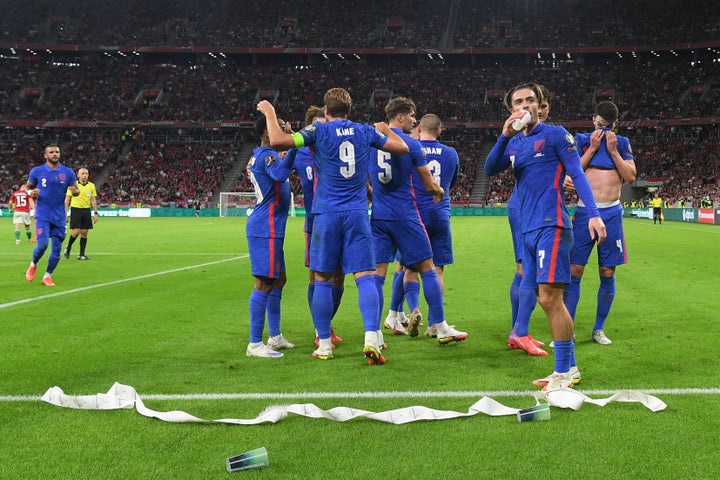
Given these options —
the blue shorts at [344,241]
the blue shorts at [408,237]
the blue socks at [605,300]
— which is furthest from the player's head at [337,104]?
the blue socks at [605,300]

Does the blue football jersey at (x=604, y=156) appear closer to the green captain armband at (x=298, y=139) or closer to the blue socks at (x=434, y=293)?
the blue socks at (x=434, y=293)

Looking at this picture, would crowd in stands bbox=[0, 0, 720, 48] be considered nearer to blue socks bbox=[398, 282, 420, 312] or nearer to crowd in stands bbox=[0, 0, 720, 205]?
crowd in stands bbox=[0, 0, 720, 205]

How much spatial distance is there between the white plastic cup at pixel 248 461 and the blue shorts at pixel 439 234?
14.9 feet

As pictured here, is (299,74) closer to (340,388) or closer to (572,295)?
(572,295)

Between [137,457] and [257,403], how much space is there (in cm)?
118

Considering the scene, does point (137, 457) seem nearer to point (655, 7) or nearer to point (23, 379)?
point (23, 379)

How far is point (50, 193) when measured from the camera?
12.4 metres

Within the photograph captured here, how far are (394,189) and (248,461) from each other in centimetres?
402

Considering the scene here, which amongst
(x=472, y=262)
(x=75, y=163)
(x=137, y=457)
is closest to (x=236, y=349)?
(x=137, y=457)

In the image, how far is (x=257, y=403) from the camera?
477 centimetres

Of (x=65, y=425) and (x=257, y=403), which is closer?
(x=65, y=425)

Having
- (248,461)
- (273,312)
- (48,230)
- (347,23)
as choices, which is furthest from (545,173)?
(347,23)

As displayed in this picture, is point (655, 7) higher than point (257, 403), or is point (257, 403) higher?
point (655, 7)

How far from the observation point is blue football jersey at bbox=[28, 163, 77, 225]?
40.3 ft
